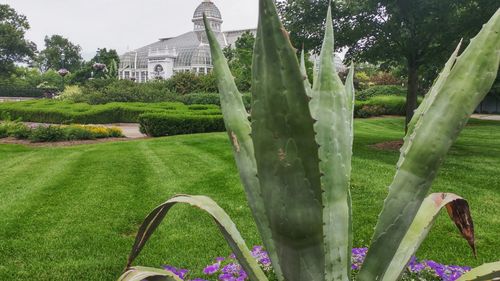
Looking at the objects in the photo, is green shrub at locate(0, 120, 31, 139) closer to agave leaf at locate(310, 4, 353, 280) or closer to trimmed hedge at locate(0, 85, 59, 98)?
agave leaf at locate(310, 4, 353, 280)

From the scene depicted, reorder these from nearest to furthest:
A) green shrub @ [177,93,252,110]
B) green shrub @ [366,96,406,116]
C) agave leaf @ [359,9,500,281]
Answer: agave leaf @ [359,9,500,281] → green shrub @ [366,96,406,116] → green shrub @ [177,93,252,110]

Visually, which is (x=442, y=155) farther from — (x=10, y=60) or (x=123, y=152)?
(x=10, y=60)

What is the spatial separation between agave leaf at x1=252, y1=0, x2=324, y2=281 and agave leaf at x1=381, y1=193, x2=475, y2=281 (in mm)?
532

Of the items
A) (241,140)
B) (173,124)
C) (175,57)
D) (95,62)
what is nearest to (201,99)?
(173,124)

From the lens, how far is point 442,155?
147 cm

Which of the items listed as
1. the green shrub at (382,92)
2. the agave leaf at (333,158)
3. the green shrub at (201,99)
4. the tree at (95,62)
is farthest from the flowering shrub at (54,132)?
the tree at (95,62)

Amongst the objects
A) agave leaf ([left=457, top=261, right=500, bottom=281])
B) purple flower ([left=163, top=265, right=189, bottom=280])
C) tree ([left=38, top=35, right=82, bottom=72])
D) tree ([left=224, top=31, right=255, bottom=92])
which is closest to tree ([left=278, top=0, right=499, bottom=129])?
purple flower ([left=163, top=265, right=189, bottom=280])

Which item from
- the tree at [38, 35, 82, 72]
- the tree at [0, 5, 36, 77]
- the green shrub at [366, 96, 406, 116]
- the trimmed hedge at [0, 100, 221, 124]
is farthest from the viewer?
the tree at [38, 35, 82, 72]

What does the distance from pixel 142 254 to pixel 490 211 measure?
14.3 ft

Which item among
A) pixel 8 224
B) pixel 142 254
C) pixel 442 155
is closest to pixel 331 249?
pixel 442 155

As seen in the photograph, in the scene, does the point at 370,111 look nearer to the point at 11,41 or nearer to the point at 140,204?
the point at 140,204

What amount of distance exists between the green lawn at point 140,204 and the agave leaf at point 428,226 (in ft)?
8.41

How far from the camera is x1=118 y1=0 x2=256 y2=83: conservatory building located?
2542 inches

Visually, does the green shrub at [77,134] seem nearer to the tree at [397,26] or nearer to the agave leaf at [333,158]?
the tree at [397,26]
